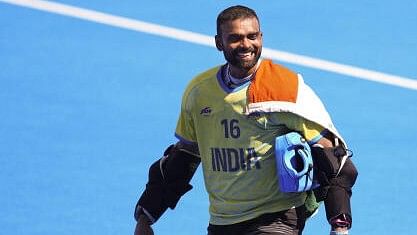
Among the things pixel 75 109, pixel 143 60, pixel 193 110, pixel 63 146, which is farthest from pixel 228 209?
pixel 143 60

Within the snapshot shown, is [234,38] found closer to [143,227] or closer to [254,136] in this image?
[254,136]

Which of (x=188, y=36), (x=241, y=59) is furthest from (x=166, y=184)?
(x=188, y=36)

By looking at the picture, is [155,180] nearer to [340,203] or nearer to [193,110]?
[193,110]

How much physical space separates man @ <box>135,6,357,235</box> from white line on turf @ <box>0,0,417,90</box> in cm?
600

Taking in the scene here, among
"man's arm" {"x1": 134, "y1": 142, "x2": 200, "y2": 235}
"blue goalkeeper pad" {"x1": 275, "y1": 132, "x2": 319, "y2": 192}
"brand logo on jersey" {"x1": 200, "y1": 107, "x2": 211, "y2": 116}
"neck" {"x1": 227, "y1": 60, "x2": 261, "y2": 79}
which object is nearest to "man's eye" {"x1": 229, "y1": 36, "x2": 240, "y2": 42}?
"neck" {"x1": 227, "y1": 60, "x2": 261, "y2": 79}

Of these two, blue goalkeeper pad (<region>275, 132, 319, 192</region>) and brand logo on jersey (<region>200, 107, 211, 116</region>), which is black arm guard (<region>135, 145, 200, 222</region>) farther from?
blue goalkeeper pad (<region>275, 132, 319, 192</region>)

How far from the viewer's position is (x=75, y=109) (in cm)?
1200

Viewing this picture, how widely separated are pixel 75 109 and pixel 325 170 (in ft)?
19.1

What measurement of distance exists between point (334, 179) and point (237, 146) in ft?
1.63

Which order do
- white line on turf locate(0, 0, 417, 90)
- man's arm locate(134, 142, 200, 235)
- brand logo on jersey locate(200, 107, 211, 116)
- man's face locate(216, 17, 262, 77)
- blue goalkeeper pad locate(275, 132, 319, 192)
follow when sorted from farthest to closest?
white line on turf locate(0, 0, 417, 90), man's arm locate(134, 142, 200, 235), brand logo on jersey locate(200, 107, 211, 116), man's face locate(216, 17, 262, 77), blue goalkeeper pad locate(275, 132, 319, 192)

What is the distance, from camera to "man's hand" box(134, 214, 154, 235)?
703cm

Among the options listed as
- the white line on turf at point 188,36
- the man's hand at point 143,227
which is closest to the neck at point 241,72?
the man's hand at point 143,227

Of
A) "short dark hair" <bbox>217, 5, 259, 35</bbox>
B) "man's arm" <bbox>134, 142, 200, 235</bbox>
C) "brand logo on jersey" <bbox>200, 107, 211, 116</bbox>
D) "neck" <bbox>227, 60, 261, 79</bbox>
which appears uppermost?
"short dark hair" <bbox>217, 5, 259, 35</bbox>

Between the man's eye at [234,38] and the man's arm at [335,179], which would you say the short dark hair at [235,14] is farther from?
the man's arm at [335,179]
